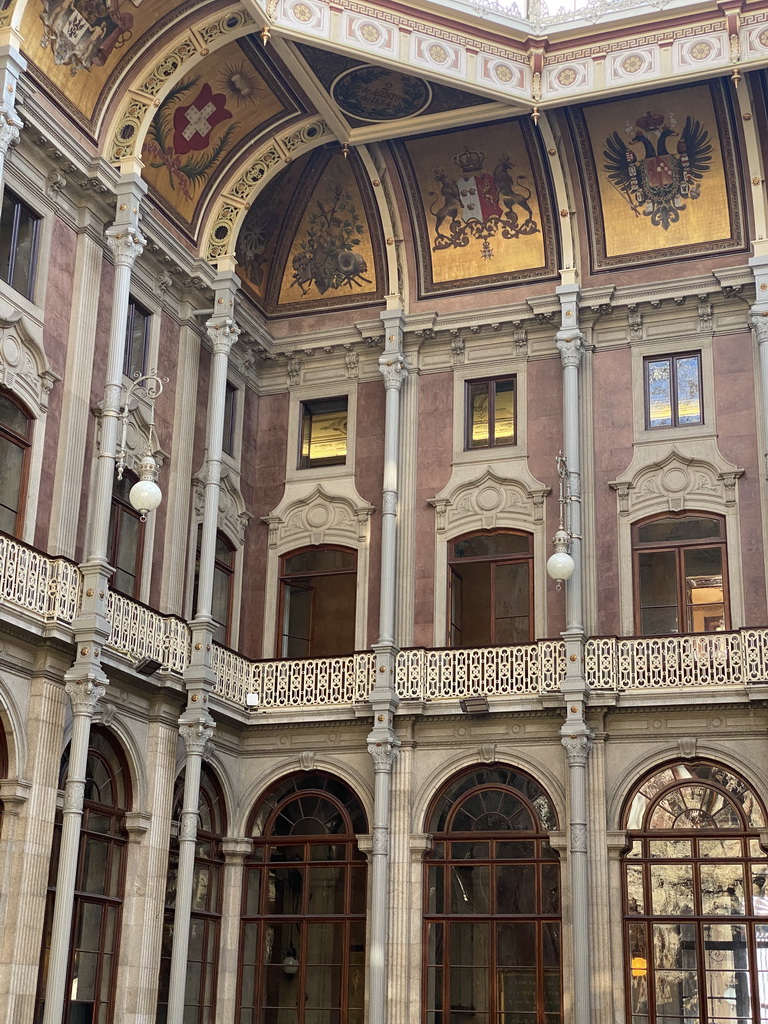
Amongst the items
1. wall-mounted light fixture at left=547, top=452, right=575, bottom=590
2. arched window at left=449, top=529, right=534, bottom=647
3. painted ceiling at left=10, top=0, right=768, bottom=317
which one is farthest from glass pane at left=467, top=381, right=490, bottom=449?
painted ceiling at left=10, top=0, right=768, bottom=317

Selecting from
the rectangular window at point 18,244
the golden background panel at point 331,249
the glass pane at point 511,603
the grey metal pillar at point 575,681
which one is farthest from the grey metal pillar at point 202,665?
the grey metal pillar at point 575,681

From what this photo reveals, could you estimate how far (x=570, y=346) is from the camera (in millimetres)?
20984

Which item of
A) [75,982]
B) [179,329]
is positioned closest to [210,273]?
Result: [179,329]

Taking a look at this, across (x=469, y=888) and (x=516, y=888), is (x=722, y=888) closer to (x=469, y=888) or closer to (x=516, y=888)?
(x=516, y=888)

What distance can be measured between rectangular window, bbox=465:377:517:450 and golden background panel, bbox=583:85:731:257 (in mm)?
2742

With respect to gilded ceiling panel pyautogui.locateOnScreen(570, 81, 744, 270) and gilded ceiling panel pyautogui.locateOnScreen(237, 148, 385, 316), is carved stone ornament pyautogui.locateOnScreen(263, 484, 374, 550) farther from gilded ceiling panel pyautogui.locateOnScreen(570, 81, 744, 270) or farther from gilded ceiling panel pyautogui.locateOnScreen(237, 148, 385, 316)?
gilded ceiling panel pyautogui.locateOnScreen(570, 81, 744, 270)

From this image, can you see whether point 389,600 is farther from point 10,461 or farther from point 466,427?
point 10,461

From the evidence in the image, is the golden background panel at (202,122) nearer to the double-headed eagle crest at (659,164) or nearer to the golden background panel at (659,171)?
the golden background panel at (659,171)

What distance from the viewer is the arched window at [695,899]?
17.9 meters

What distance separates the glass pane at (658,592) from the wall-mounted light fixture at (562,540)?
4.16ft

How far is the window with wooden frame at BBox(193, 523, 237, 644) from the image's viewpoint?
21406 mm

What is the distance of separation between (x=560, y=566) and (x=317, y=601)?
4984 millimetres

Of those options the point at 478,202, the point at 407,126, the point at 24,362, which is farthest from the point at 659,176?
the point at 24,362

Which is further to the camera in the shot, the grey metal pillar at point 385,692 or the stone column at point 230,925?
the stone column at point 230,925
